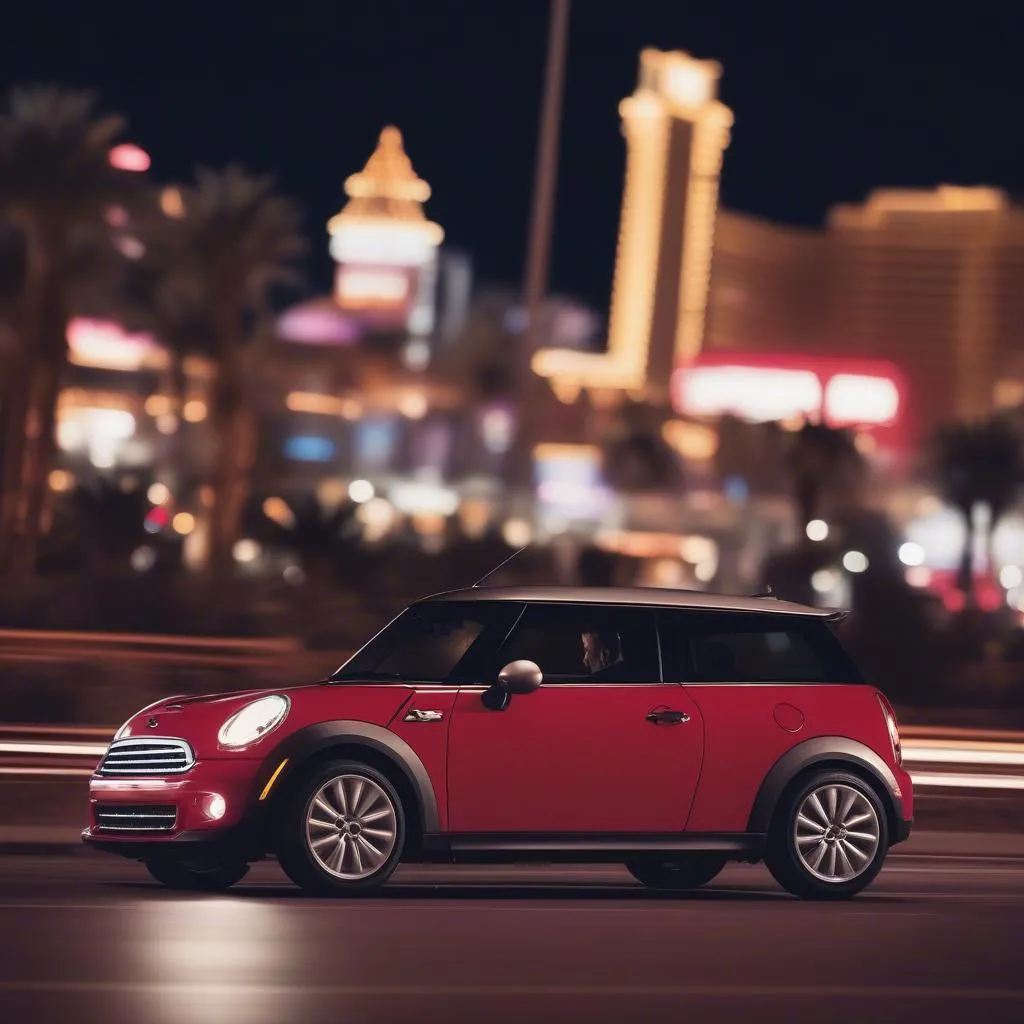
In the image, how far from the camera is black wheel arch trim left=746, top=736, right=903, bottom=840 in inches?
443

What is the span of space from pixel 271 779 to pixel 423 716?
0.75 m

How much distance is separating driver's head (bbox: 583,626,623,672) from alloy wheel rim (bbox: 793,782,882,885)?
1.15m

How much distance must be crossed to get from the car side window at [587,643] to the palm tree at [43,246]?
3630cm

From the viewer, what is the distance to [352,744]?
34.8 ft

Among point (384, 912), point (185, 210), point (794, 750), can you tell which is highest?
point (185, 210)

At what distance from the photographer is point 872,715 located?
11.6 m

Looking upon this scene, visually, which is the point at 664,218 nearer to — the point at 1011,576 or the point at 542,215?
the point at 1011,576

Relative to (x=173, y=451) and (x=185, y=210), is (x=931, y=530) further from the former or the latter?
(x=185, y=210)

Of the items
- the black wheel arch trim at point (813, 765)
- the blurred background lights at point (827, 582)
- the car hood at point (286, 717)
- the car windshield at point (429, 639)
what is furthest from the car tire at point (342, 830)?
the blurred background lights at point (827, 582)

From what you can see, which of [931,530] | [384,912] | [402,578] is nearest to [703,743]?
[384,912]

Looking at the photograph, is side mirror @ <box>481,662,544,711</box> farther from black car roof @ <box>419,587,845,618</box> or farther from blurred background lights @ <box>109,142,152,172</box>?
blurred background lights @ <box>109,142,152,172</box>

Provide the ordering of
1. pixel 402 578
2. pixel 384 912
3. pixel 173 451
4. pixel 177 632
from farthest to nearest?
pixel 173 451 < pixel 402 578 < pixel 177 632 < pixel 384 912

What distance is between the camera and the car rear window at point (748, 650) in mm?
11375

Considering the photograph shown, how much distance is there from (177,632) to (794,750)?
1830 cm
